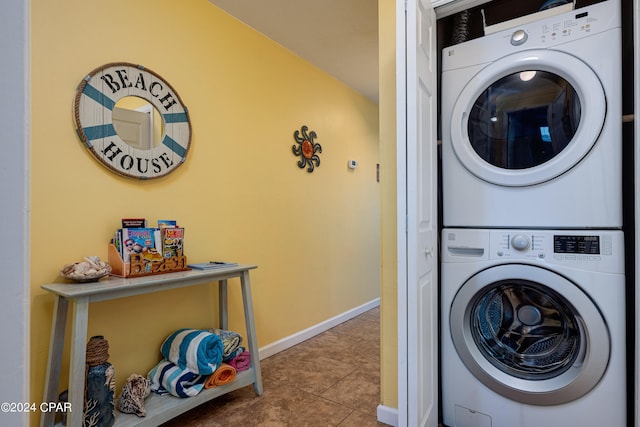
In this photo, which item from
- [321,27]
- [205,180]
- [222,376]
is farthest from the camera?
[321,27]

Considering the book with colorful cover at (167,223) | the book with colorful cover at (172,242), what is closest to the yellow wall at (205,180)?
the book with colorful cover at (167,223)

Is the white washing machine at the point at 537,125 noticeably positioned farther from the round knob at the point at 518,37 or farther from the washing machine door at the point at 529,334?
the washing machine door at the point at 529,334

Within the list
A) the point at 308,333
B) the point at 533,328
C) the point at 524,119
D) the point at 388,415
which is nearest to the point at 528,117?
the point at 524,119

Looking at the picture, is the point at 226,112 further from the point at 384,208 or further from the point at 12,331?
the point at 12,331

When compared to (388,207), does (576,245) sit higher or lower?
lower

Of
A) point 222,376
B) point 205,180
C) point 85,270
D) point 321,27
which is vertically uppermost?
point 321,27

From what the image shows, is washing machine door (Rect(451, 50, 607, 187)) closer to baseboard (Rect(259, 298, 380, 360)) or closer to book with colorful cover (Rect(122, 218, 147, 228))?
book with colorful cover (Rect(122, 218, 147, 228))

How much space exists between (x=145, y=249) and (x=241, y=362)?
82 centimetres

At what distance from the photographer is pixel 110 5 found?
1.67 m

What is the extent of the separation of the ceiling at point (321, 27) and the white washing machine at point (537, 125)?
0.99 m

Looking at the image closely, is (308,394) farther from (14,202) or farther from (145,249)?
(14,202)

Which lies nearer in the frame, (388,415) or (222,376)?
(388,415)

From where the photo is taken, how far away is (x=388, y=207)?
168 centimetres

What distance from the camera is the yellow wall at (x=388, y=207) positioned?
1.66 metres
